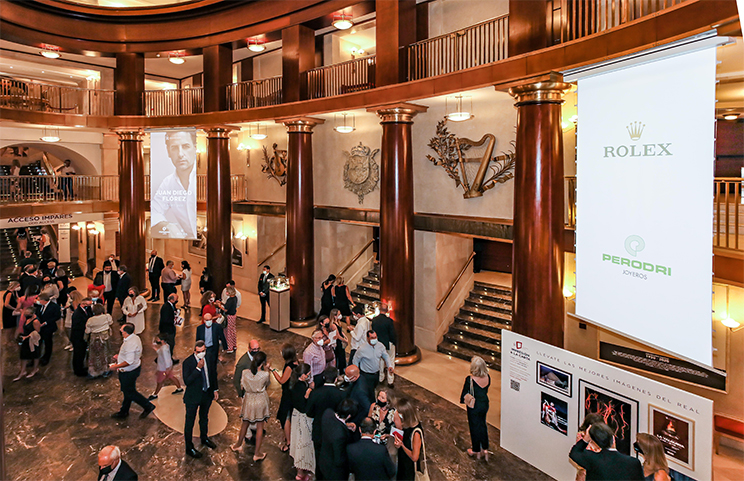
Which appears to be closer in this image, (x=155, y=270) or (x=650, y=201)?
(x=650, y=201)

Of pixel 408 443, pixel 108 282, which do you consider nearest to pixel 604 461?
pixel 408 443

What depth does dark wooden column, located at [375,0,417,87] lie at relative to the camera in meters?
9.85

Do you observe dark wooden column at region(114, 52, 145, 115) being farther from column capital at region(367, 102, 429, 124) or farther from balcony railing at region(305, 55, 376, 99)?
column capital at region(367, 102, 429, 124)

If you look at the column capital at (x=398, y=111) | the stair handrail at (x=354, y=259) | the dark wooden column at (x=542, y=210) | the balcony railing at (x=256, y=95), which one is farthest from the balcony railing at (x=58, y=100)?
the dark wooden column at (x=542, y=210)

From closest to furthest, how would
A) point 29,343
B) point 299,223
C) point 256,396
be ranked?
point 256,396 < point 29,343 < point 299,223

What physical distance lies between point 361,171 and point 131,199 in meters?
8.36

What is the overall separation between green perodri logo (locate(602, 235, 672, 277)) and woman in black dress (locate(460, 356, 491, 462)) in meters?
2.09

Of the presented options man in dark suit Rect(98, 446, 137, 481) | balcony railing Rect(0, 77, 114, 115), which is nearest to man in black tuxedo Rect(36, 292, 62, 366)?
man in dark suit Rect(98, 446, 137, 481)

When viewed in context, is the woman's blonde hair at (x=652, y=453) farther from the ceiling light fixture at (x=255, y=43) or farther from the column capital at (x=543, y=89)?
Answer: the ceiling light fixture at (x=255, y=43)

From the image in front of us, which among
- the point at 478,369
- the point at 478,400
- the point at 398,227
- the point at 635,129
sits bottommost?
the point at 478,400

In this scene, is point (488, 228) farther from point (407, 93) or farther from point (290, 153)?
point (290, 153)

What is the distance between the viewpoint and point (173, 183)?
1270cm

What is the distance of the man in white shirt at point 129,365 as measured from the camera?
275 inches

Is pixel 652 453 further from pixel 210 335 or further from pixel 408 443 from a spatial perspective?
pixel 210 335
